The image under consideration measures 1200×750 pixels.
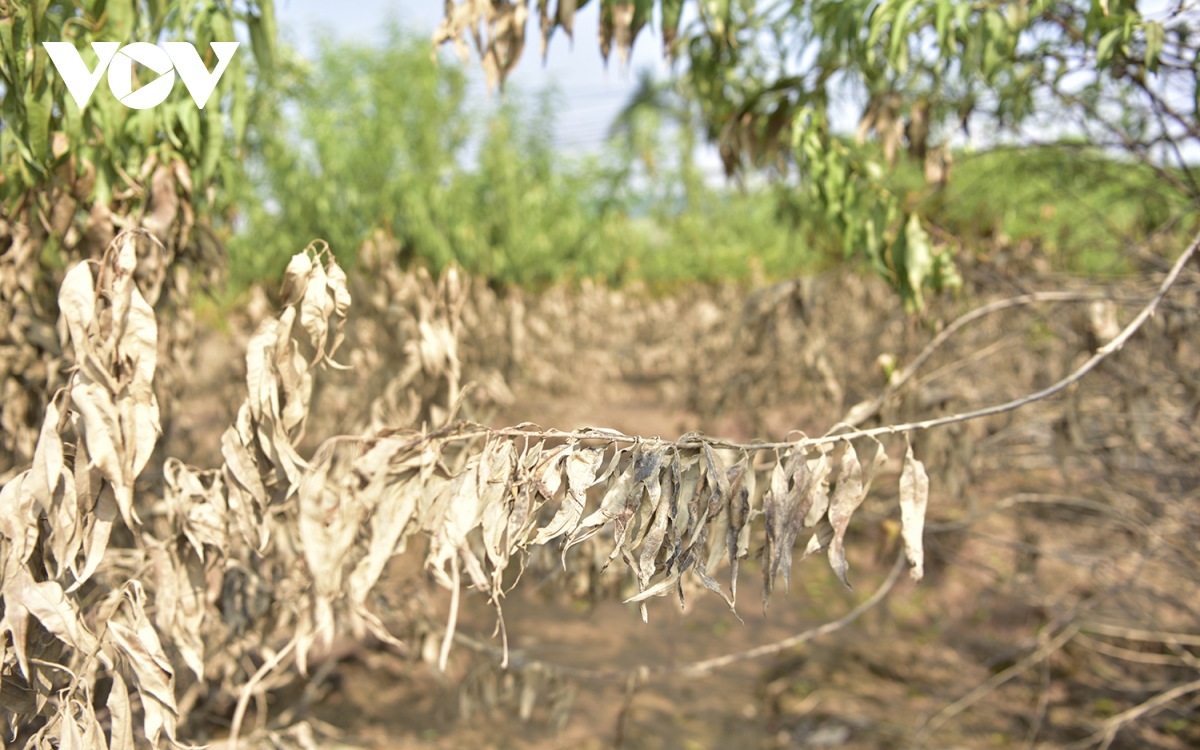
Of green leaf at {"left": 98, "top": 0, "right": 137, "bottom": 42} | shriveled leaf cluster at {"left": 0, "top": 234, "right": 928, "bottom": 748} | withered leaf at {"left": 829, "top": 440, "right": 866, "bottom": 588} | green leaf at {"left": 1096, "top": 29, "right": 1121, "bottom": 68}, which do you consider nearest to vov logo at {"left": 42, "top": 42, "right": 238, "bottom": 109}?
green leaf at {"left": 98, "top": 0, "right": 137, "bottom": 42}

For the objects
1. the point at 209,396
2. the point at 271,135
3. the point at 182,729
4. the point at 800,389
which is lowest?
the point at 209,396

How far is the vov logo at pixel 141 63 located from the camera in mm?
1461

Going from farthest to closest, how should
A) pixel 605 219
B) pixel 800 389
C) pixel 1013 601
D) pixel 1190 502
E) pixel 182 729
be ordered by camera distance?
pixel 605 219
pixel 800 389
pixel 1013 601
pixel 1190 502
pixel 182 729

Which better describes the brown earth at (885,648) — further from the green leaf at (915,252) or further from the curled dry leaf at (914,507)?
the curled dry leaf at (914,507)

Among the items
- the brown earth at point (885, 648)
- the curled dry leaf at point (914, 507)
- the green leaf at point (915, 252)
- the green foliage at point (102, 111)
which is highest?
the green foliage at point (102, 111)

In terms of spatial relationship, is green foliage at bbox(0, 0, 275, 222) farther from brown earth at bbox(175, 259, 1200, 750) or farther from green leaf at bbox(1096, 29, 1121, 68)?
green leaf at bbox(1096, 29, 1121, 68)

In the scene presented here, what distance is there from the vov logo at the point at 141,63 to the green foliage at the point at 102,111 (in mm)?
39

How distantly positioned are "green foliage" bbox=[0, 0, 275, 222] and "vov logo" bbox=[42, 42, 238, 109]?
0.13 feet

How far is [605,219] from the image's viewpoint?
7598mm

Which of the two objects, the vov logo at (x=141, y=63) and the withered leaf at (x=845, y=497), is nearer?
the withered leaf at (x=845, y=497)

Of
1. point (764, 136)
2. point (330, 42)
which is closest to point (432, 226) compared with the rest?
point (764, 136)

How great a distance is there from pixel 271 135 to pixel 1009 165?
3.55 m

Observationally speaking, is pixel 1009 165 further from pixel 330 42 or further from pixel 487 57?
pixel 330 42

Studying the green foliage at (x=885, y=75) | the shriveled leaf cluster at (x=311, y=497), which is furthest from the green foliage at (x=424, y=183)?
the shriveled leaf cluster at (x=311, y=497)
